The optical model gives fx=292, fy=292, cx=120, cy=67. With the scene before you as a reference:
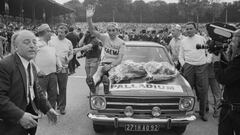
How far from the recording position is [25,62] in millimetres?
2740

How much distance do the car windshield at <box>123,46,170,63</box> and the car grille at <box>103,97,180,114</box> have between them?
1.54 meters

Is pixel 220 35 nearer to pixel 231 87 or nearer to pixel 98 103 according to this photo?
pixel 231 87

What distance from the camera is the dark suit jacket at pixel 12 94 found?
245 cm

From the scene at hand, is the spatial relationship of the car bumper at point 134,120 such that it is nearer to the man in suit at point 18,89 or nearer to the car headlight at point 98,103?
the car headlight at point 98,103

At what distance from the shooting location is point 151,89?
15.2 feet

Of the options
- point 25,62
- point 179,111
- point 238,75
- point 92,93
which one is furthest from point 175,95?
point 25,62

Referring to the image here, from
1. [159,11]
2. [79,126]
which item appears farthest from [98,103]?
[159,11]

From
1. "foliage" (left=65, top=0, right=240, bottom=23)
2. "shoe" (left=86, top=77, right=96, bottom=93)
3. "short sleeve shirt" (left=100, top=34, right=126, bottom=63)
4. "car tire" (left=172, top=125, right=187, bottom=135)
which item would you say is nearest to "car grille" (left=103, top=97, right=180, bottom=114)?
"shoe" (left=86, top=77, right=96, bottom=93)

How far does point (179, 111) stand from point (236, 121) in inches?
62.3

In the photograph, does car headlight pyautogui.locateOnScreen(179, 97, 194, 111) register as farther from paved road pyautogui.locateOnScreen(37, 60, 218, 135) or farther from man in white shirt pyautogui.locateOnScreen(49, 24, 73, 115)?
man in white shirt pyautogui.locateOnScreen(49, 24, 73, 115)

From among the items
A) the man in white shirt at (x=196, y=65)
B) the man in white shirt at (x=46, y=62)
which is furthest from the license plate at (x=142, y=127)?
the man in white shirt at (x=46, y=62)

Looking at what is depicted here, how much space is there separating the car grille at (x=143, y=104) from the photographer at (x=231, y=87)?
1351mm

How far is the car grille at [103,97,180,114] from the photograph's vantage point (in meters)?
4.51

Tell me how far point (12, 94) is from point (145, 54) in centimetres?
386
